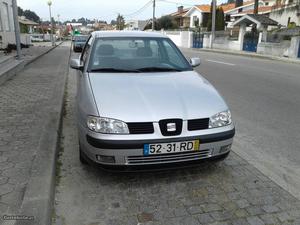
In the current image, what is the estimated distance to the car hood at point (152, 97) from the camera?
10.4 ft

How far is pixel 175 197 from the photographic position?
321 centimetres

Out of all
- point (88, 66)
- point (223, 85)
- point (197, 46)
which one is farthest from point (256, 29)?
point (88, 66)

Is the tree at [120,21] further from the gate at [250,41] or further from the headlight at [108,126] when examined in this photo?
the headlight at [108,126]

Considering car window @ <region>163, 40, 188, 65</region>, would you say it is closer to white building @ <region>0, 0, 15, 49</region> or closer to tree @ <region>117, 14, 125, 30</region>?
white building @ <region>0, 0, 15, 49</region>

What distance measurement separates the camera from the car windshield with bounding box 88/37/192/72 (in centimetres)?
438

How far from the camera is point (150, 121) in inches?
121

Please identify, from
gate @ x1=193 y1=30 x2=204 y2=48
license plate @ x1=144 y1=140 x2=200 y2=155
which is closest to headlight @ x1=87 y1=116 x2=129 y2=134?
license plate @ x1=144 y1=140 x2=200 y2=155

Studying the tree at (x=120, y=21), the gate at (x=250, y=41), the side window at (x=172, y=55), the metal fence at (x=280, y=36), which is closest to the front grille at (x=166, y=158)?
the side window at (x=172, y=55)

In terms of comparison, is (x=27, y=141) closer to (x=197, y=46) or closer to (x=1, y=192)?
(x=1, y=192)

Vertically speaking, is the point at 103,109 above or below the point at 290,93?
above

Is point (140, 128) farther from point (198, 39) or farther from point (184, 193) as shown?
point (198, 39)

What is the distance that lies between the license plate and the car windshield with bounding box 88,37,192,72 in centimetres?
156

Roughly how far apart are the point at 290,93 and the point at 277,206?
5.95 meters

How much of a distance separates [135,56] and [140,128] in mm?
1886
